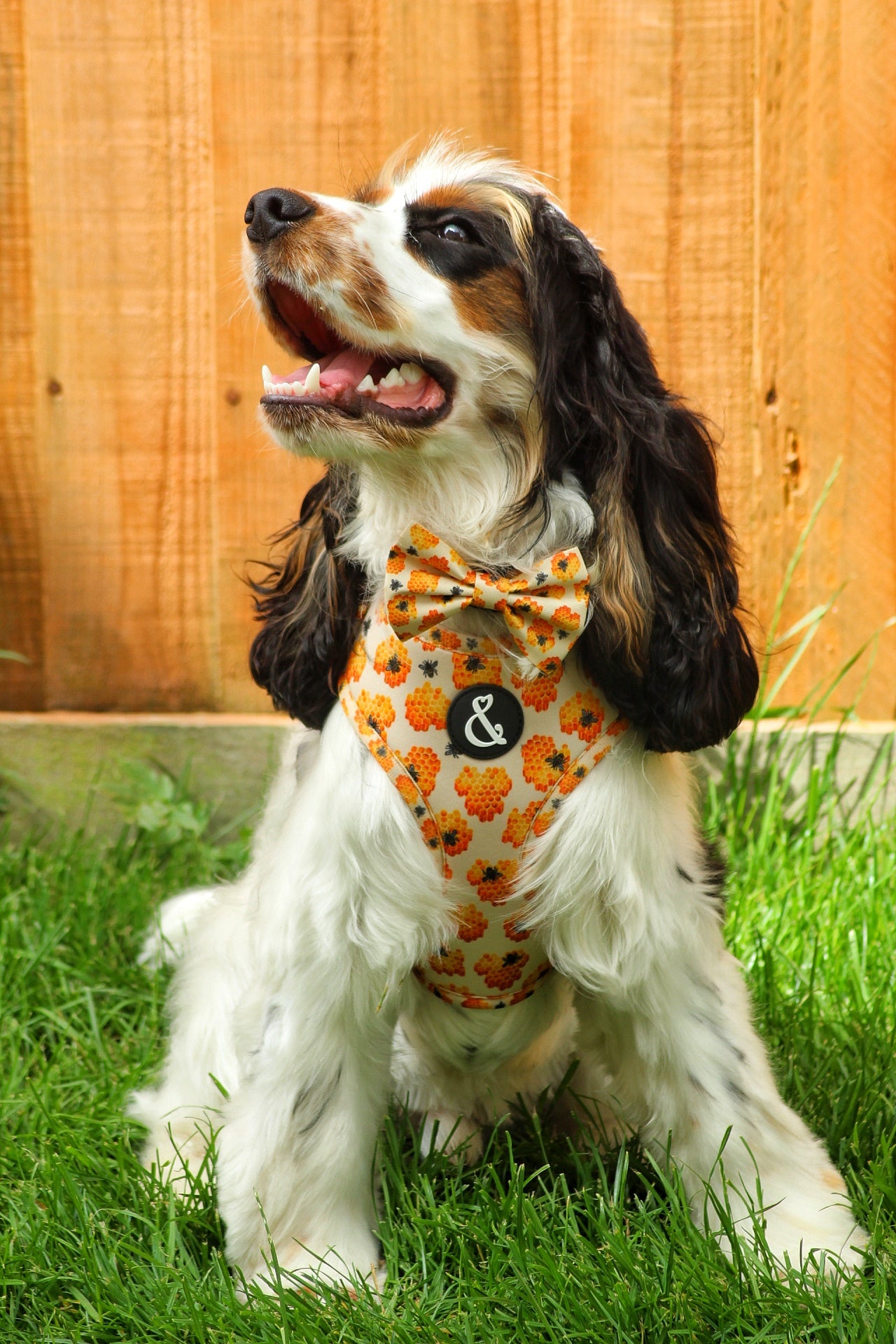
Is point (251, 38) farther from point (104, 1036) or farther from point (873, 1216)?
point (873, 1216)

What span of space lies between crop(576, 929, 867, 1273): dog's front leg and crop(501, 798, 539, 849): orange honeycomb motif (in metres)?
0.31

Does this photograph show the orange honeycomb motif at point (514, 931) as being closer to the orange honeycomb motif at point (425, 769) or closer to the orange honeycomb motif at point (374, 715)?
the orange honeycomb motif at point (425, 769)

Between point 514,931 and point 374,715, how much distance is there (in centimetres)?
42

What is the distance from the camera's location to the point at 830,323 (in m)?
3.68

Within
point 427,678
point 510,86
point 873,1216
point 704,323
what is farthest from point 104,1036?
point 510,86

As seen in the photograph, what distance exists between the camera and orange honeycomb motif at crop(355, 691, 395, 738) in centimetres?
202

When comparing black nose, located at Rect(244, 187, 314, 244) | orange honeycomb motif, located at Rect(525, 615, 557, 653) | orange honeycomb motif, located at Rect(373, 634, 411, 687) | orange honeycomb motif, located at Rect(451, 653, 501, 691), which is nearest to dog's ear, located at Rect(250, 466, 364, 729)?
orange honeycomb motif, located at Rect(373, 634, 411, 687)

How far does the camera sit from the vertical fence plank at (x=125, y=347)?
377 cm

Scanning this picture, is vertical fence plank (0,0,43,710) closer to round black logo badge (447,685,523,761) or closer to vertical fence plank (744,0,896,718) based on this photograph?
vertical fence plank (744,0,896,718)

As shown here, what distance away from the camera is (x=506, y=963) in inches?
84.9

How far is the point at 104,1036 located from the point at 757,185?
2.83 m

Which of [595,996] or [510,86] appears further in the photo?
[510,86]

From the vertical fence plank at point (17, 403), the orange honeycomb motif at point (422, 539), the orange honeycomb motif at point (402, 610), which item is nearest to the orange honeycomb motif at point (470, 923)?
the orange honeycomb motif at point (402, 610)

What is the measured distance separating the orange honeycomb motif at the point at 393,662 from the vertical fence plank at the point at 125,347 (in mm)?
1958
